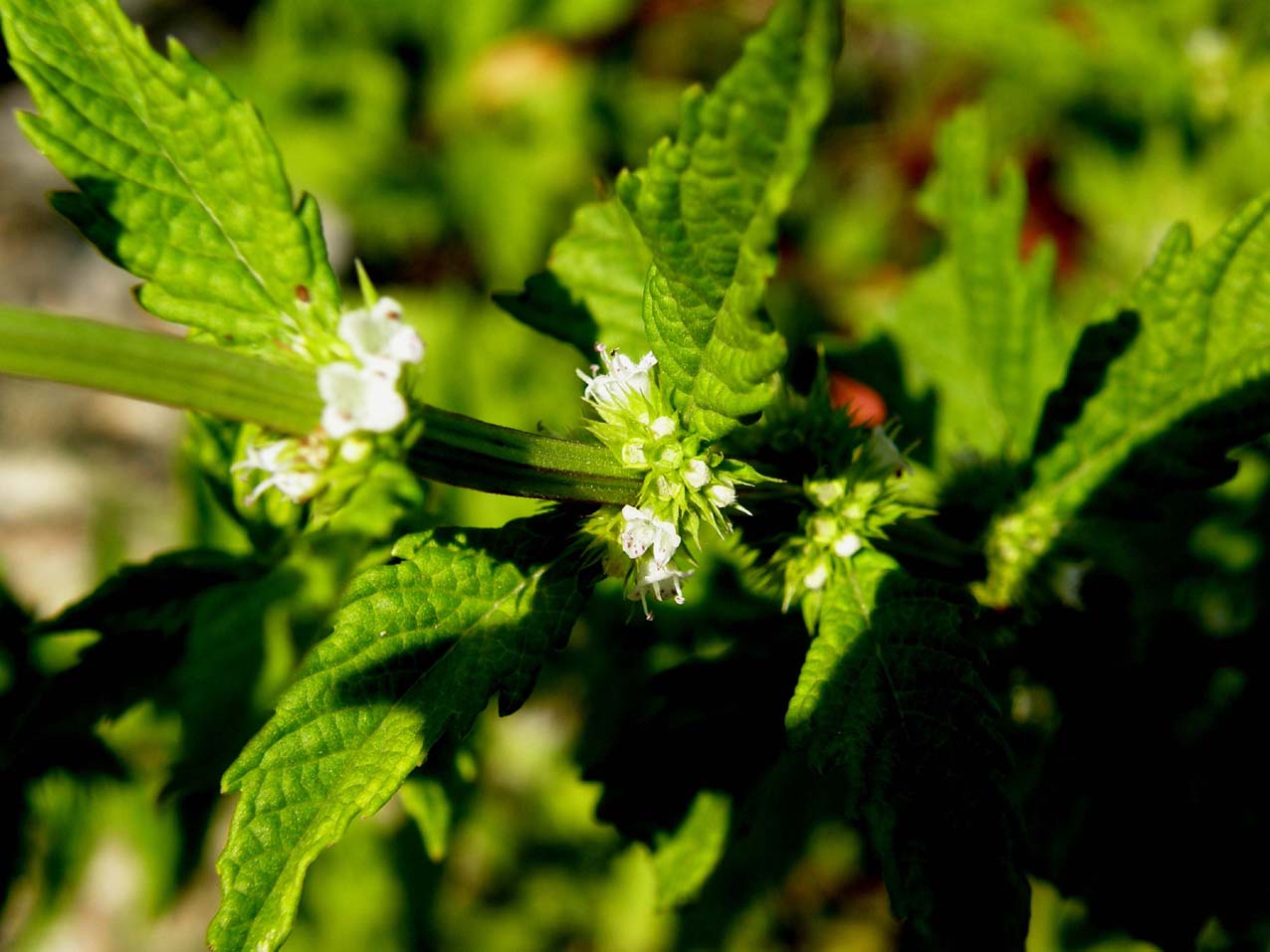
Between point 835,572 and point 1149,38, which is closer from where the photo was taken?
point 835,572

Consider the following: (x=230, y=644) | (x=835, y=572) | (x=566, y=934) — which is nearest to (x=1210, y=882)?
(x=835, y=572)

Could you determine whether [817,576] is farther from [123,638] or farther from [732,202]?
[123,638]

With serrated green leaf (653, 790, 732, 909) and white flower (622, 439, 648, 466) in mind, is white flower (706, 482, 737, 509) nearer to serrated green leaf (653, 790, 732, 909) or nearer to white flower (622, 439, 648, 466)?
white flower (622, 439, 648, 466)

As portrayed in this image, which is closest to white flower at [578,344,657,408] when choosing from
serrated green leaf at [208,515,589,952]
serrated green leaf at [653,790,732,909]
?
serrated green leaf at [208,515,589,952]

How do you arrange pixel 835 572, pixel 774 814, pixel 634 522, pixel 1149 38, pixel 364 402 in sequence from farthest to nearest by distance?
1. pixel 1149 38
2. pixel 774 814
3. pixel 835 572
4. pixel 634 522
5. pixel 364 402

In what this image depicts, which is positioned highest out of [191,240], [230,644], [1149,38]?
[1149,38]

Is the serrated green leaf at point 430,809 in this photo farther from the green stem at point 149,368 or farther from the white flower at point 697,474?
the green stem at point 149,368

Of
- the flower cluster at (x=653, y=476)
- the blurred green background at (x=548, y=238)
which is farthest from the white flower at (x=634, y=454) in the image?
the blurred green background at (x=548, y=238)

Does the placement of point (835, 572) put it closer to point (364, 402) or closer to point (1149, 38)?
point (364, 402)
